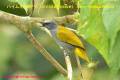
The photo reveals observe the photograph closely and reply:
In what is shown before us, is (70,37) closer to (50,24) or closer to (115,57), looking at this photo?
(50,24)

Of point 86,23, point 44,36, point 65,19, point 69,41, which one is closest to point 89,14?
point 86,23

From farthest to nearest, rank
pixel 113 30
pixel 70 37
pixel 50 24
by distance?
pixel 50 24 → pixel 70 37 → pixel 113 30

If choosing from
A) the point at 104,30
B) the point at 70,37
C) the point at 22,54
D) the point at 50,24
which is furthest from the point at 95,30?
the point at 22,54

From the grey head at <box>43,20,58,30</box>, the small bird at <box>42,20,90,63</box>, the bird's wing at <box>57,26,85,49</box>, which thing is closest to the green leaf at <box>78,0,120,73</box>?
the small bird at <box>42,20,90,63</box>

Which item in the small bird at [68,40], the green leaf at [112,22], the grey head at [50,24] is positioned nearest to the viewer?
the green leaf at [112,22]

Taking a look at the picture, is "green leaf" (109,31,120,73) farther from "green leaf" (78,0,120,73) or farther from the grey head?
the grey head

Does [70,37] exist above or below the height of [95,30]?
below

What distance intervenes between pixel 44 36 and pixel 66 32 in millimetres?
1634

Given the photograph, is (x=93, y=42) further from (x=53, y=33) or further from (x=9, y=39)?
(x=9, y=39)

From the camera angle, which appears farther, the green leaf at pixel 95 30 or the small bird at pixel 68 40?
the small bird at pixel 68 40

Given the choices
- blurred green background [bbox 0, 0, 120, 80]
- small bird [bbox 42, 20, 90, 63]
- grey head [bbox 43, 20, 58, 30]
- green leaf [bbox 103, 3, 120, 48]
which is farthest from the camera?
blurred green background [bbox 0, 0, 120, 80]

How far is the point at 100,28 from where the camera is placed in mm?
582

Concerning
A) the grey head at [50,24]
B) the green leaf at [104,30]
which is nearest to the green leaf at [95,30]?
the green leaf at [104,30]

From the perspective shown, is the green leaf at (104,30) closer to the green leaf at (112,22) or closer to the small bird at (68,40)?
the green leaf at (112,22)
